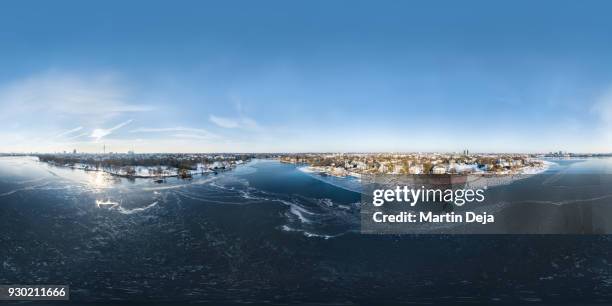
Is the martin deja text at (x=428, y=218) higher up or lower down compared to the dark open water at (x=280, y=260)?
higher up

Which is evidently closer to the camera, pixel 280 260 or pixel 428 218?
pixel 280 260

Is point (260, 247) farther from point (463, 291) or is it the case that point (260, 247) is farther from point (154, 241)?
point (463, 291)

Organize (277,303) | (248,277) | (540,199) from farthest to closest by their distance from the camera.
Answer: (540,199) < (248,277) < (277,303)

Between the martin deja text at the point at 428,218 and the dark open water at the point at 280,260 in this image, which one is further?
the martin deja text at the point at 428,218

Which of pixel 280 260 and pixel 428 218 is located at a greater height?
pixel 428 218

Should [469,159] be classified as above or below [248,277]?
above

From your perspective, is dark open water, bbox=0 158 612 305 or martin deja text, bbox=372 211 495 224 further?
martin deja text, bbox=372 211 495 224

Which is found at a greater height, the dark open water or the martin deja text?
the martin deja text

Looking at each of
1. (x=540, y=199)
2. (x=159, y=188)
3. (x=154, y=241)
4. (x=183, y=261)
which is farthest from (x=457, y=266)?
(x=159, y=188)
